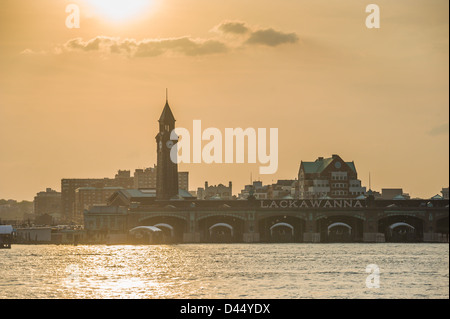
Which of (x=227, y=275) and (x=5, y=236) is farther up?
(x=5, y=236)

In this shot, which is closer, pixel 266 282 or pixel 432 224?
pixel 266 282

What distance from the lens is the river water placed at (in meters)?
87.4

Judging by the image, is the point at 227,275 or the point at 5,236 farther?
the point at 5,236

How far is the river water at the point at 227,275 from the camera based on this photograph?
287 feet

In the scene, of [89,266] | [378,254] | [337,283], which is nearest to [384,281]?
[337,283]

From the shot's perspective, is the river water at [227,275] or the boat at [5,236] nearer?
the river water at [227,275]

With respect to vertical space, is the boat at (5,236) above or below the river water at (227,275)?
above

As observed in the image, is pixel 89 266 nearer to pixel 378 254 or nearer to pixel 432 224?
pixel 378 254

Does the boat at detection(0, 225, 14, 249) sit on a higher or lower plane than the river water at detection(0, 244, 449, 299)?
higher

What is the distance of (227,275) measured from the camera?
10669 cm

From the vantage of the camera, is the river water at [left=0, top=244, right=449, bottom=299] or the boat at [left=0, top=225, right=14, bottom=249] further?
the boat at [left=0, top=225, right=14, bottom=249]
